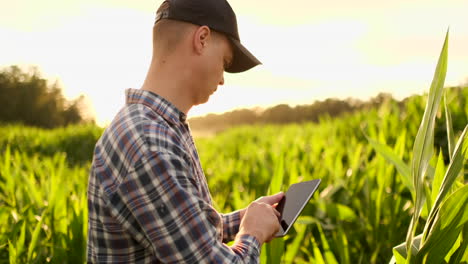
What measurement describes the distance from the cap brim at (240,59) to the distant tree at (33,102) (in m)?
19.2

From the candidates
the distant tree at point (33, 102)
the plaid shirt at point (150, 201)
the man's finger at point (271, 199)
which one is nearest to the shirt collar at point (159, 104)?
the plaid shirt at point (150, 201)

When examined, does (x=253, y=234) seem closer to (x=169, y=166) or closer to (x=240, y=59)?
(x=169, y=166)

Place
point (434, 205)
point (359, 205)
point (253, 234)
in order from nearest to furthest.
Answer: point (434, 205)
point (253, 234)
point (359, 205)

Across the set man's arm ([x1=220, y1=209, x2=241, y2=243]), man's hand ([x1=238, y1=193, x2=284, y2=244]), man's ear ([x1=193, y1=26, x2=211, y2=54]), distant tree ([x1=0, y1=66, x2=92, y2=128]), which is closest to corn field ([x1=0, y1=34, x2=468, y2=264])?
man's arm ([x1=220, y1=209, x2=241, y2=243])

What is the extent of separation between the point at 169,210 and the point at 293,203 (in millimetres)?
439

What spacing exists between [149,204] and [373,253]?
1331mm

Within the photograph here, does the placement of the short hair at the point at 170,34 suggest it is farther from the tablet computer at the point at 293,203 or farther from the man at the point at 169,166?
the tablet computer at the point at 293,203

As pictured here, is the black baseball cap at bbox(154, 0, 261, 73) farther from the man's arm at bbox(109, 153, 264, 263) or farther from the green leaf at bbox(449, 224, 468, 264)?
the green leaf at bbox(449, 224, 468, 264)

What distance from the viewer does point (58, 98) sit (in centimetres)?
2022

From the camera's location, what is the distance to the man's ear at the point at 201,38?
1.27 metres

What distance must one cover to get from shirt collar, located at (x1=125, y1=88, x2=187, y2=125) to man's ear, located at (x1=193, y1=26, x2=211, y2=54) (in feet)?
0.50

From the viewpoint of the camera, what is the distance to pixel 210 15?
1.31 metres

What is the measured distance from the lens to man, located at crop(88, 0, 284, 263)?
1083mm

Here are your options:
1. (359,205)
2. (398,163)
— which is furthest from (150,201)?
(359,205)
